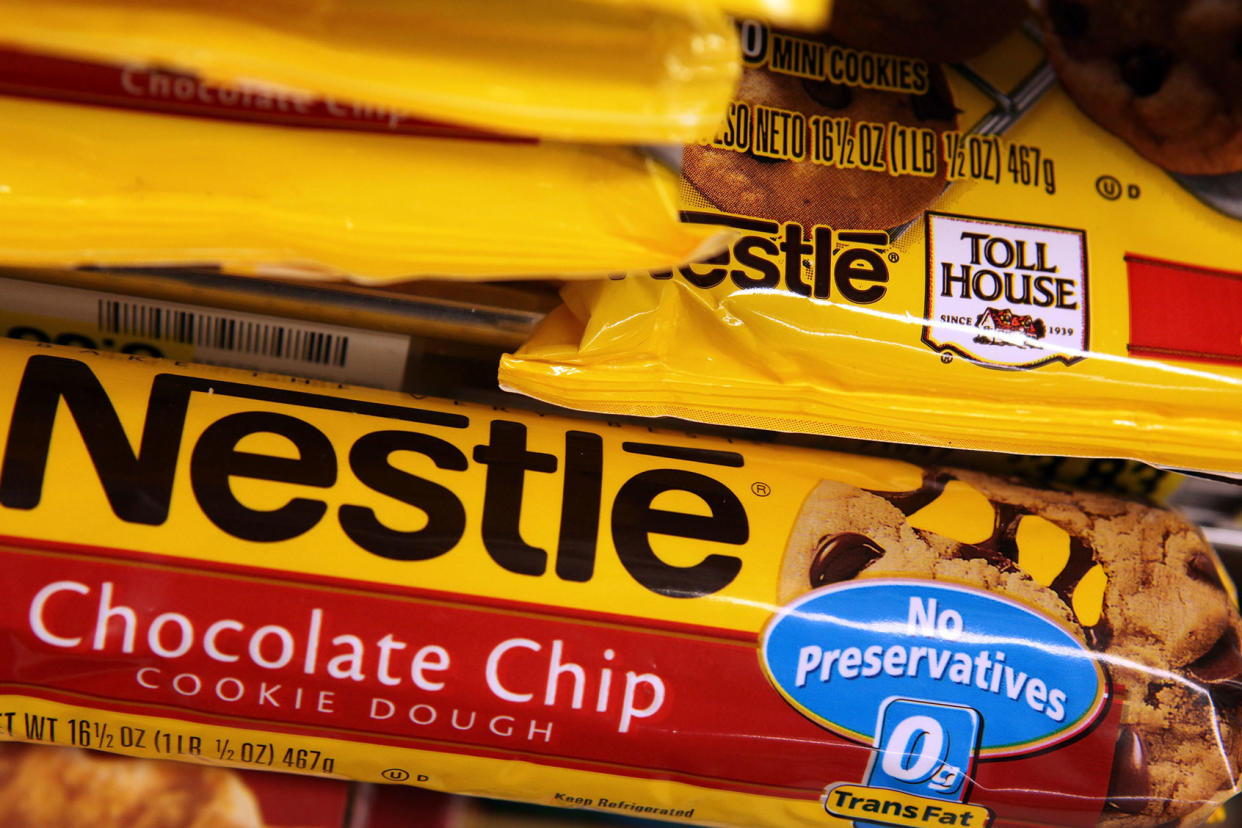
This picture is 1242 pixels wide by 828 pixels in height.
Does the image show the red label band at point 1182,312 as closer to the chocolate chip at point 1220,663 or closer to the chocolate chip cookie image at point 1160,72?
the chocolate chip cookie image at point 1160,72

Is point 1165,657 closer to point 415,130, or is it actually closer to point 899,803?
point 899,803

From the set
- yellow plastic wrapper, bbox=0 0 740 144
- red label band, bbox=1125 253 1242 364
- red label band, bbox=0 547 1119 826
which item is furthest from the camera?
red label band, bbox=1125 253 1242 364

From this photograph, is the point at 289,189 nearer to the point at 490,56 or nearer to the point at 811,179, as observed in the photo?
the point at 490,56

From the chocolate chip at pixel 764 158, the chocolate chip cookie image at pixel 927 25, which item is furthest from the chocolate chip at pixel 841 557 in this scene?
the chocolate chip cookie image at pixel 927 25

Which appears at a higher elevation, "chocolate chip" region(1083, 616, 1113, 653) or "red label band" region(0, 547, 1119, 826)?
"chocolate chip" region(1083, 616, 1113, 653)

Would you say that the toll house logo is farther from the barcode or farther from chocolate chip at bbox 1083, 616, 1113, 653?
the barcode

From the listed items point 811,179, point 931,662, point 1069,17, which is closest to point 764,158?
point 811,179

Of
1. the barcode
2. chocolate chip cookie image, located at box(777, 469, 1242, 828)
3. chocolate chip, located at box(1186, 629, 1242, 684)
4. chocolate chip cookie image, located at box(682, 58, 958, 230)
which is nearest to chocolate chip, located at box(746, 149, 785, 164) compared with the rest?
chocolate chip cookie image, located at box(682, 58, 958, 230)

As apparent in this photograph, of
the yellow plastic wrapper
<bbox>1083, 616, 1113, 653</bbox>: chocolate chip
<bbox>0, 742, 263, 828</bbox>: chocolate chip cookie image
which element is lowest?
<bbox>0, 742, 263, 828</bbox>: chocolate chip cookie image
